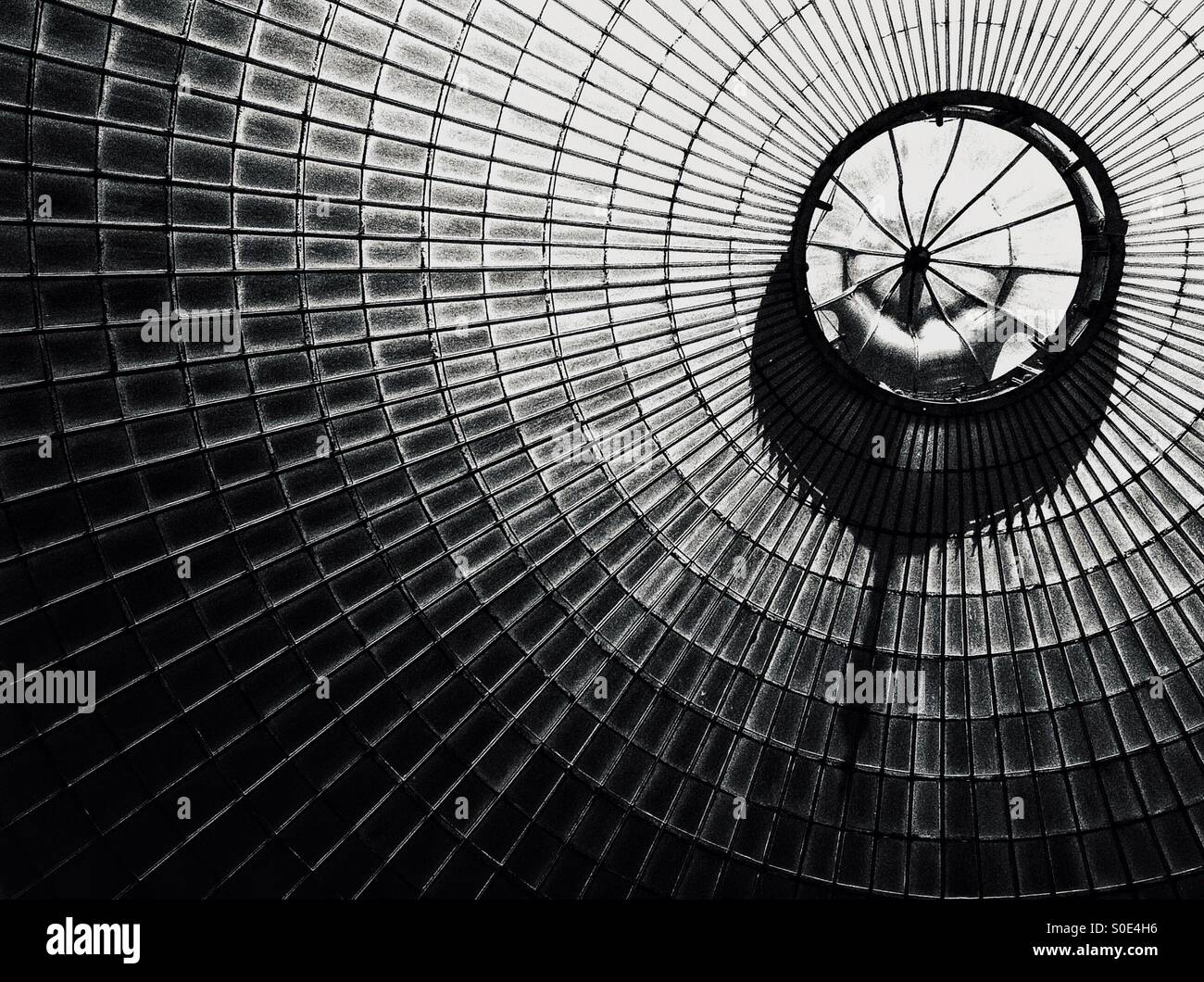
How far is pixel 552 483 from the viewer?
98.7 feet

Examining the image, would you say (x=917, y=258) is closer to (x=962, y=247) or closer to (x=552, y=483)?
(x=962, y=247)

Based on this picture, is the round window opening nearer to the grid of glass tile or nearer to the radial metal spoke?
the radial metal spoke

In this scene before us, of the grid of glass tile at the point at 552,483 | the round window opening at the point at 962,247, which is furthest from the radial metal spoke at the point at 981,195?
the grid of glass tile at the point at 552,483

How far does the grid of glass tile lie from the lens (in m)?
26.7

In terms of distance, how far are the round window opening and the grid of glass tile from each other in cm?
78

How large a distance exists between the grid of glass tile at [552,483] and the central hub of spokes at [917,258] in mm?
Answer: 3472

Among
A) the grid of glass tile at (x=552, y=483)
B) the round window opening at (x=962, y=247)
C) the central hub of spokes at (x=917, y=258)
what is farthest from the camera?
the central hub of spokes at (x=917, y=258)

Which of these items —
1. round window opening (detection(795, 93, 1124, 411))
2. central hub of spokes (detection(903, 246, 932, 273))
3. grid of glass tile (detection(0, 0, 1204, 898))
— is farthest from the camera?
central hub of spokes (detection(903, 246, 932, 273))

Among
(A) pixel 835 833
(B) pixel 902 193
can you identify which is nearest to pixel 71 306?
(B) pixel 902 193

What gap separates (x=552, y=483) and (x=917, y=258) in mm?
11213

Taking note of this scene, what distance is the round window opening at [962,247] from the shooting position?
1106 inches

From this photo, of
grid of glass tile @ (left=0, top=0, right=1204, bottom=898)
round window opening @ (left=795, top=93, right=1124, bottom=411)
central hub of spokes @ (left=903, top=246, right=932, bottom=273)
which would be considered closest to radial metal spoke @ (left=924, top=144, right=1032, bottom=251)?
round window opening @ (left=795, top=93, right=1124, bottom=411)

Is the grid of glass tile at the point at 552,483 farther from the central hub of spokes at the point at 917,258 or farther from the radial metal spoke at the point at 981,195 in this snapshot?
the central hub of spokes at the point at 917,258
